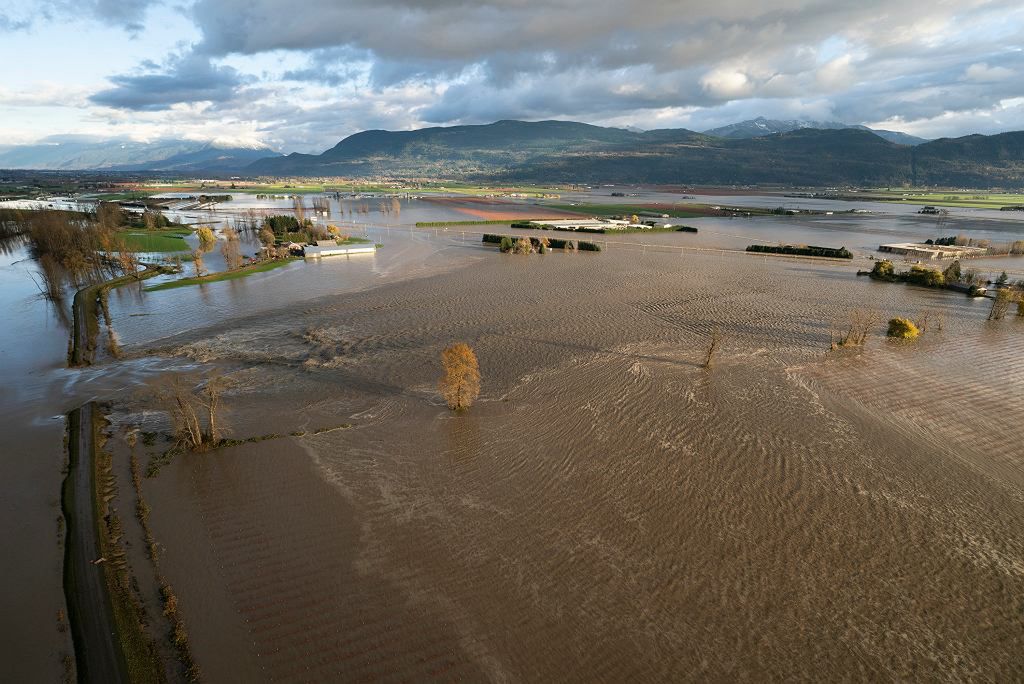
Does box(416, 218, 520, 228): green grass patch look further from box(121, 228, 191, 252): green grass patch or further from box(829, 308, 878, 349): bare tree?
box(829, 308, 878, 349): bare tree

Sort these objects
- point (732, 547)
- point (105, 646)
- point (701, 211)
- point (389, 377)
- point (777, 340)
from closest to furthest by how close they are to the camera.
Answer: point (105, 646)
point (732, 547)
point (389, 377)
point (777, 340)
point (701, 211)

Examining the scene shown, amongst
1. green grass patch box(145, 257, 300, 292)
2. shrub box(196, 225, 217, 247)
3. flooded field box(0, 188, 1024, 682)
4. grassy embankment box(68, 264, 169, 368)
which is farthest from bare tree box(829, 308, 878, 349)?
shrub box(196, 225, 217, 247)

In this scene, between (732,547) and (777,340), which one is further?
(777,340)

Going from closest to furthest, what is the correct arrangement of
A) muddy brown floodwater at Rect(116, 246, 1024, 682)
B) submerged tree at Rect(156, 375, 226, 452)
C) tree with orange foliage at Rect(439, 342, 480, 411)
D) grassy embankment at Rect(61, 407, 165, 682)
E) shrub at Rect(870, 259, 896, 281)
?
grassy embankment at Rect(61, 407, 165, 682)
muddy brown floodwater at Rect(116, 246, 1024, 682)
submerged tree at Rect(156, 375, 226, 452)
tree with orange foliage at Rect(439, 342, 480, 411)
shrub at Rect(870, 259, 896, 281)

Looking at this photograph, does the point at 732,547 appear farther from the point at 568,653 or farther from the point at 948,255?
the point at 948,255

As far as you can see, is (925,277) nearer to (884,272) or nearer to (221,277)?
(884,272)

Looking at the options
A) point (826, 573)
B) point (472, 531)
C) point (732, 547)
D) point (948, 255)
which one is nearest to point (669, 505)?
point (732, 547)
